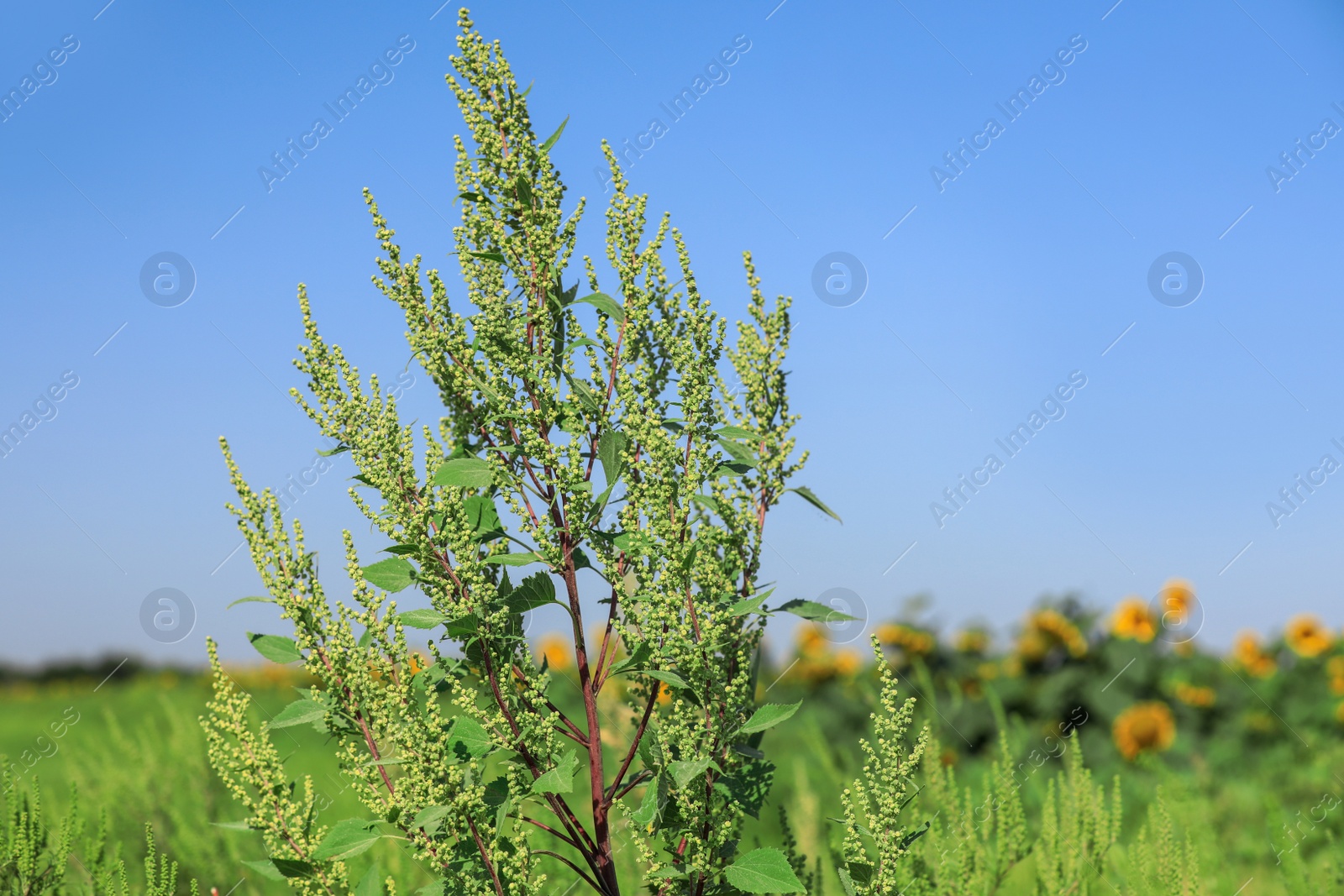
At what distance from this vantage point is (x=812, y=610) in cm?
243

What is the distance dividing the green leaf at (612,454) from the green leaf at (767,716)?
660 millimetres

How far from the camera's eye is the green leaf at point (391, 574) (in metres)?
2.37

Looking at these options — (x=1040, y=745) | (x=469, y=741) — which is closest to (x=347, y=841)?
(x=469, y=741)

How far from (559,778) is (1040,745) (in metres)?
7.19

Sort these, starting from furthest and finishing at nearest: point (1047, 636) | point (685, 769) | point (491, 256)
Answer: point (1047, 636) → point (491, 256) → point (685, 769)

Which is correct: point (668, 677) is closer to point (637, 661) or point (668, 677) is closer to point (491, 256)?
point (637, 661)

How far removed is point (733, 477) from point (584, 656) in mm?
622

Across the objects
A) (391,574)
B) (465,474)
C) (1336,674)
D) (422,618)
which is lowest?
(1336,674)

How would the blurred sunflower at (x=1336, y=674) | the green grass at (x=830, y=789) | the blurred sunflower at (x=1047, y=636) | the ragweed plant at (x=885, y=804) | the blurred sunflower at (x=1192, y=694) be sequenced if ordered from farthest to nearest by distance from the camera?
the blurred sunflower at (x=1047, y=636)
the blurred sunflower at (x=1192, y=694)
the blurred sunflower at (x=1336, y=674)
the green grass at (x=830, y=789)
the ragweed plant at (x=885, y=804)

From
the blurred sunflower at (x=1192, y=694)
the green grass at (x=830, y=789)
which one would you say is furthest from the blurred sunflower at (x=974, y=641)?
the blurred sunflower at (x=1192, y=694)

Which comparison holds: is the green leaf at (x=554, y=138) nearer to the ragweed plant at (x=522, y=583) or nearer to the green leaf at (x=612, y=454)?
the ragweed plant at (x=522, y=583)

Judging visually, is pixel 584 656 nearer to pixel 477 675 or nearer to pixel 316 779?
pixel 477 675

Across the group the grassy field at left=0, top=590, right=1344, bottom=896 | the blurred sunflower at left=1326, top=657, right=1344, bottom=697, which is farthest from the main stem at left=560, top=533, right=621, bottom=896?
the blurred sunflower at left=1326, top=657, right=1344, bottom=697

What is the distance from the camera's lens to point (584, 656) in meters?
2.36
